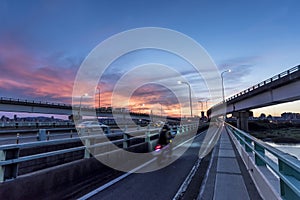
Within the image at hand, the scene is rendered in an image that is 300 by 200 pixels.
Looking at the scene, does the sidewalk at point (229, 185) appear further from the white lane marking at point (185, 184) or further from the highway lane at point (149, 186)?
the highway lane at point (149, 186)

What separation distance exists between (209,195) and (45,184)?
12.3 feet

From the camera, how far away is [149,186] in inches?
255

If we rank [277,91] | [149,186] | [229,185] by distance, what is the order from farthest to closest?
[277,91]
[149,186]
[229,185]

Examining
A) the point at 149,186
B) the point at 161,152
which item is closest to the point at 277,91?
the point at 161,152

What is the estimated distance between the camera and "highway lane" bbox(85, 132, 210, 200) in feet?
18.5

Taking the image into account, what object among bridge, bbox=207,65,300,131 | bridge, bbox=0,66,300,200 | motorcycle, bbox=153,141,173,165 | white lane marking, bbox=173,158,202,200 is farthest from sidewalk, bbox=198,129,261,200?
bridge, bbox=207,65,300,131

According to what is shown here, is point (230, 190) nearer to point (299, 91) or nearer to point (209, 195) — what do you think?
point (209, 195)

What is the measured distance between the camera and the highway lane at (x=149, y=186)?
565 cm

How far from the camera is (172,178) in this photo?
7.39 meters

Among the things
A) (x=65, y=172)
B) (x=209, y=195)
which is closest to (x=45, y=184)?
(x=65, y=172)

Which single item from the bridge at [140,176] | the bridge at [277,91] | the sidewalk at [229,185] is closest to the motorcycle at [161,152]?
the bridge at [140,176]

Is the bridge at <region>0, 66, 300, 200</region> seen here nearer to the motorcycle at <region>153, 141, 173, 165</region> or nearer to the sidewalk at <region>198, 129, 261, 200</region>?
the sidewalk at <region>198, 129, 261, 200</region>

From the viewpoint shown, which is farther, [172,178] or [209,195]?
[172,178]

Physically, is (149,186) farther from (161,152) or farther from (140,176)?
(161,152)
